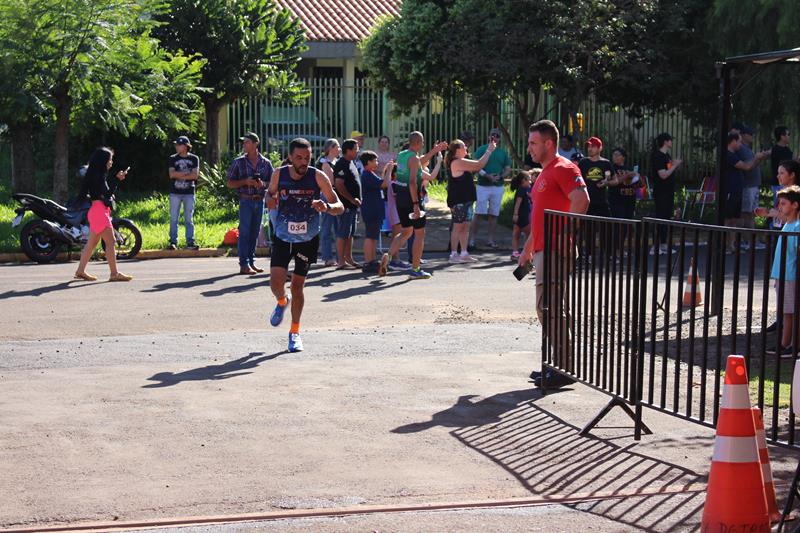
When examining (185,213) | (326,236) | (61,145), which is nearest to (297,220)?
(326,236)

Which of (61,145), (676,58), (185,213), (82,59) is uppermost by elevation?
(676,58)

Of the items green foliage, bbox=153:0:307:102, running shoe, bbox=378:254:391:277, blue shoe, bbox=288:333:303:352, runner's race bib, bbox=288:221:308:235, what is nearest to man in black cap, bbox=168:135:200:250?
running shoe, bbox=378:254:391:277

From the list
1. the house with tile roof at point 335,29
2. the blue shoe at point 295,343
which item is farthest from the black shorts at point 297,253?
the house with tile roof at point 335,29

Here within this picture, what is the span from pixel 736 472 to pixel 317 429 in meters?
3.08

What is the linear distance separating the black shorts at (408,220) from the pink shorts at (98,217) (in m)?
3.83

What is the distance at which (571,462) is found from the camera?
7078mm

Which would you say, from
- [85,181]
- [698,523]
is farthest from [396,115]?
[698,523]

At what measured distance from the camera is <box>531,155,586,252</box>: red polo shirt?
30.1ft

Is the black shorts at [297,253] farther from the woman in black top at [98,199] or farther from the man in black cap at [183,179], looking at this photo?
the man in black cap at [183,179]

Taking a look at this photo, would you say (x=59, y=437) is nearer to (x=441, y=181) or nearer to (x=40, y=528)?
(x=40, y=528)

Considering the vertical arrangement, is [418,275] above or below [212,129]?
below

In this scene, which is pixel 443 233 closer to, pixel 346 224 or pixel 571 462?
pixel 346 224

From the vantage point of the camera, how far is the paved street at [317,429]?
622 cm

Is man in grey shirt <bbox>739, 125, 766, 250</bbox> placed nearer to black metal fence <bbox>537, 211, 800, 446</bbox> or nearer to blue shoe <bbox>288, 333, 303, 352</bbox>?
black metal fence <bbox>537, 211, 800, 446</bbox>
